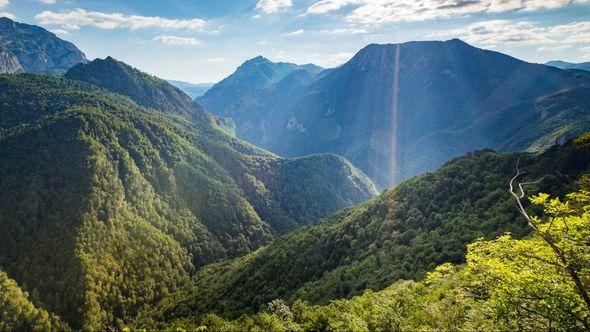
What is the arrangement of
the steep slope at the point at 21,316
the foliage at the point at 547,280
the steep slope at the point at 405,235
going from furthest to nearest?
the steep slope at the point at 21,316, the steep slope at the point at 405,235, the foliage at the point at 547,280

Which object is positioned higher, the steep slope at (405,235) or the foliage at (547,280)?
the foliage at (547,280)

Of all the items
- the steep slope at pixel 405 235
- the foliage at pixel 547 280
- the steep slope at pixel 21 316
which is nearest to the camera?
the foliage at pixel 547 280

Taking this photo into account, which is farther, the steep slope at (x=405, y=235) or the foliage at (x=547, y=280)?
the steep slope at (x=405, y=235)

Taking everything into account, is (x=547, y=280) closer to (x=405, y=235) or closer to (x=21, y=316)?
(x=405, y=235)

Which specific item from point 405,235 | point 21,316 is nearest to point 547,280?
point 405,235

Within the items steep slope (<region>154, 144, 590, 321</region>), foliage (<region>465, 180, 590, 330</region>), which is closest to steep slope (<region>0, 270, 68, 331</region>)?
steep slope (<region>154, 144, 590, 321</region>)

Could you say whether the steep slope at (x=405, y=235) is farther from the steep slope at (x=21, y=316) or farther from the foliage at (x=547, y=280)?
the foliage at (x=547, y=280)

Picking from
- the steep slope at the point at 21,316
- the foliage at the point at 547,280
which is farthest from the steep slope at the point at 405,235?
the foliage at the point at 547,280

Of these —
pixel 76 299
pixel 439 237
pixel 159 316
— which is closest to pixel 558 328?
pixel 439 237
